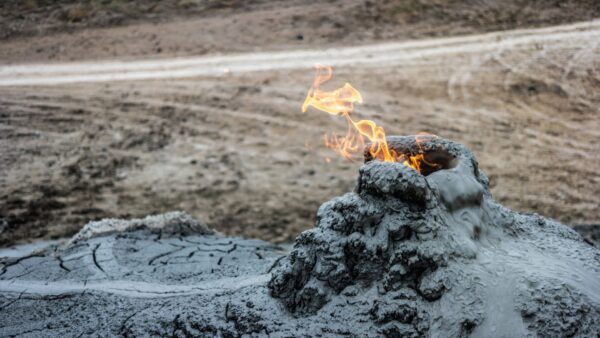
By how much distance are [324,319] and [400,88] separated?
226 inches

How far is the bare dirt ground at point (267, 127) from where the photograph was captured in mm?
4648

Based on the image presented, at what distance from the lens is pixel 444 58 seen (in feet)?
26.9

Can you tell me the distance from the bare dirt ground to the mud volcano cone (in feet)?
6.83

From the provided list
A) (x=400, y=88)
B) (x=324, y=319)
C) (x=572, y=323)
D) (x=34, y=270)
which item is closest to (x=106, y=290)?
(x=34, y=270)

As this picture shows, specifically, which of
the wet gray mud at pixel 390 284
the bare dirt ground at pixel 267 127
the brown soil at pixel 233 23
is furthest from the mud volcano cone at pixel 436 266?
the brown soil at pixel 233 23

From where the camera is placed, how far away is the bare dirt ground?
4648mm

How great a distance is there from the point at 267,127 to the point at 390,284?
176 inches

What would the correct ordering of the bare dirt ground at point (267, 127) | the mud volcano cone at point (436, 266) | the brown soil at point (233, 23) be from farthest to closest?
the brown soil at point (233, 23) < the bare dirt ground at point (267, 127) < the mud volcano cone at point (436, 266)

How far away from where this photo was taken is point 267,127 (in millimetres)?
6215

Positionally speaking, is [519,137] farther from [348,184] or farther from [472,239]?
[472,239]

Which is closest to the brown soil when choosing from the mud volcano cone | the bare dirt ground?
the bare dirt ground

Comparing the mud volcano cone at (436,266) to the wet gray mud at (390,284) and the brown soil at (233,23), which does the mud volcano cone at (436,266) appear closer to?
the wet gray mud at (390,284)

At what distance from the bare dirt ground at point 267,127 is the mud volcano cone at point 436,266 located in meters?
2.08

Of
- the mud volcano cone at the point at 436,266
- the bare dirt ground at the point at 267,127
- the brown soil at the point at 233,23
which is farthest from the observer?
the brown soil at the point at 233,23
